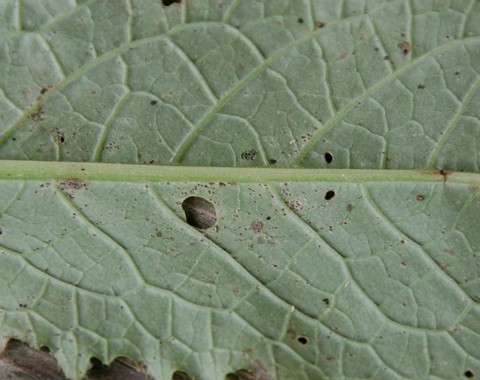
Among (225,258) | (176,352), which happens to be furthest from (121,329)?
(225,258)

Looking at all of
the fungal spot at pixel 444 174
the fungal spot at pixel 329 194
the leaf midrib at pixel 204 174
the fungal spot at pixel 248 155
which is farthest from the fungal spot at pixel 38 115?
the fungal spot at pixel 444 174

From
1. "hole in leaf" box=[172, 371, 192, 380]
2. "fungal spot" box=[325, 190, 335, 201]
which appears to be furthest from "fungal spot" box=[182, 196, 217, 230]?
"hole in leaf" box=[172, 371, 192, 380]

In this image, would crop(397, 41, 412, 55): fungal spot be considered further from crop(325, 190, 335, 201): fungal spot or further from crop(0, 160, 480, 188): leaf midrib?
crop(325, 190, 335, 201): fungal spot

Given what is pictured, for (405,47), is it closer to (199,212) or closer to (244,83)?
(244,83)

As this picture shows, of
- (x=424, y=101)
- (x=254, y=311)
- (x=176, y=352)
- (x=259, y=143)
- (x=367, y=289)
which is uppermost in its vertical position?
(x=424, y=101)

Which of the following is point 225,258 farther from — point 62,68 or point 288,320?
point 62,68

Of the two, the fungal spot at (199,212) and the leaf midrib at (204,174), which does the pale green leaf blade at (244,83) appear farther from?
the fungal spot at (199,212)

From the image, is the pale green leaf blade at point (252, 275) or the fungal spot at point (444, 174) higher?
the fungal spot at point (444, 174)
